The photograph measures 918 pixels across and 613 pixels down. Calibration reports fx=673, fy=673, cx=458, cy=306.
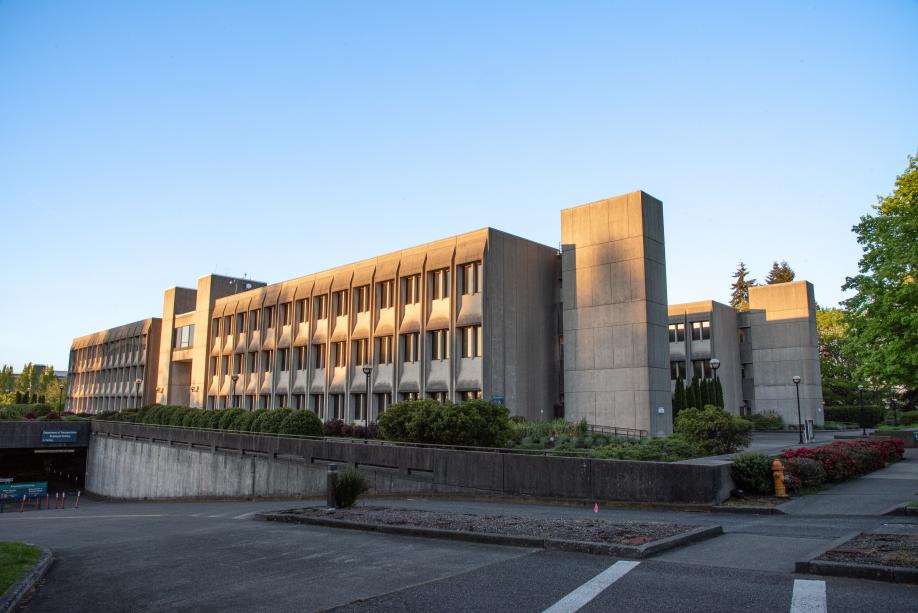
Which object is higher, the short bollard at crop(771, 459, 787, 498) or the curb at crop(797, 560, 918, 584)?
the short bollard at crop(771, 459, 787, 498)

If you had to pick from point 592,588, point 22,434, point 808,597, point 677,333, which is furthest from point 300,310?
point 808,597

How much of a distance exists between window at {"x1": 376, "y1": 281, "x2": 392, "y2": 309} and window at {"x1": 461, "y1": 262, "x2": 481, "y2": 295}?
23.5ft

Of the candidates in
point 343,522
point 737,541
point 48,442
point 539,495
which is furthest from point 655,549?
point 48,442

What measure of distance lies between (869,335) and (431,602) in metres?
22.2

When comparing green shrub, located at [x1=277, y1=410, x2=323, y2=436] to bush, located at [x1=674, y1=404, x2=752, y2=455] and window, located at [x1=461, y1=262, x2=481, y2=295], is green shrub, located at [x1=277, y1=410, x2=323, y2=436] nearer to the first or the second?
window, located at [x1=461, y1=262, x2=481, y2=295]

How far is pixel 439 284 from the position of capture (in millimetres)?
41312

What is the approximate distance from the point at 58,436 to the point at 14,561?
4849cm

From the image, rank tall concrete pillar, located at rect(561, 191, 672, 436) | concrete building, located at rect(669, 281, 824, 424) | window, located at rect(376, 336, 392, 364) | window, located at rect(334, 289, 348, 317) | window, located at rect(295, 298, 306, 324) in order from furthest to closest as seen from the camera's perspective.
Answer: concrete building, located at rect(669, 281, 824, 424)
window, located at rect(295, 298, 306, 324)
window, located at rect(334, 289, 348, 317)
window, located at rect(376, 336, 392, 364)
tall concrete pillar, located at rect(561, 191, 672, 436)

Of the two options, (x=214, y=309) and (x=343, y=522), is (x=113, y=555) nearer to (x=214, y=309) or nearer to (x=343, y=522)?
(x=343, y=522)

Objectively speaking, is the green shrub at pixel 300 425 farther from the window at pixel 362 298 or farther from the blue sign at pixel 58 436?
the blue sign at pixel 58 436

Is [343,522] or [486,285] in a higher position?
[486,285]

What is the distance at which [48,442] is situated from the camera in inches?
1992

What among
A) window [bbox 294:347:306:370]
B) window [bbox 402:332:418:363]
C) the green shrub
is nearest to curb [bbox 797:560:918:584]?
the green shrub

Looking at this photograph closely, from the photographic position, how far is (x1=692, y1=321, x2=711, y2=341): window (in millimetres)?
61531
